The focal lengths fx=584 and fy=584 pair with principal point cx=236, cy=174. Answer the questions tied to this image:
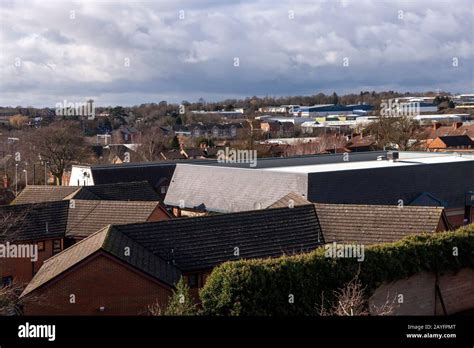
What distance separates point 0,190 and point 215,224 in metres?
29.3

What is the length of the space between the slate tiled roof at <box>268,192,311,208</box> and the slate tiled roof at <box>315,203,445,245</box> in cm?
333

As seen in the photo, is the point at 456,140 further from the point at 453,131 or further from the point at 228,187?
the point at 228,187

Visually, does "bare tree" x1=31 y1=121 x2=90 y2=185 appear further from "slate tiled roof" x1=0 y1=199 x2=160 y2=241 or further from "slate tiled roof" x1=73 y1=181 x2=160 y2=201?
"slate tiled roof" x1=0 y1=199 x2=160 y2=241

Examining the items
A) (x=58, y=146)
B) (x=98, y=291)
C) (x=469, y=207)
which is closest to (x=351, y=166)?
(x=469, y=207)

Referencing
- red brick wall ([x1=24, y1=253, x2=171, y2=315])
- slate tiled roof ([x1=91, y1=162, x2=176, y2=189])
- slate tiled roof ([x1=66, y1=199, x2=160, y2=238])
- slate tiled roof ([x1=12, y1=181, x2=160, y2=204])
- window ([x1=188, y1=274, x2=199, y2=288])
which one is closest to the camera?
red brick wall ([x1=24, y1=253, x2=171, y2=315])

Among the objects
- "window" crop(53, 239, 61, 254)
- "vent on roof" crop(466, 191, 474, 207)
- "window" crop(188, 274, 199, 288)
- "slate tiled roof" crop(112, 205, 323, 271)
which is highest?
"slate tiled roof" crop(112, 205, 323, 271)

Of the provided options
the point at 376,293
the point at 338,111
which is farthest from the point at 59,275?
the point at 338,111

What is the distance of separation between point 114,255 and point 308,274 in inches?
236

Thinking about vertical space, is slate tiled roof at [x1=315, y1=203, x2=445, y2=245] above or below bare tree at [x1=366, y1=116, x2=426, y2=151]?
below

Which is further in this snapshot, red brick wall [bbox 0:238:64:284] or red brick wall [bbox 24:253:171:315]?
red brick wall [bbox 0:238:64:284]

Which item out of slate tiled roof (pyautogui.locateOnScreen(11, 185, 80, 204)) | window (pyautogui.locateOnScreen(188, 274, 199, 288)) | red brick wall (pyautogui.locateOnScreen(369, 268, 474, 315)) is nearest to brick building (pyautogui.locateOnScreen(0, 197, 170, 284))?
slate tiled roof (pyautogui.locateOnScreen(11, 185, 80, 204))

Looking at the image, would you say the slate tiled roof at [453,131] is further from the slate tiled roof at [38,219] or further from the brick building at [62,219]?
the slate tiled roof at [38,219]

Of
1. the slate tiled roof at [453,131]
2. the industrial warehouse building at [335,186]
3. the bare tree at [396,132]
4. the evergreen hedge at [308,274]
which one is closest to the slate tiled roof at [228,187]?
the industrial warehouse building at [335,186]

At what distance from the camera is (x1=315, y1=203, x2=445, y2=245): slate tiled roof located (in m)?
20.9
